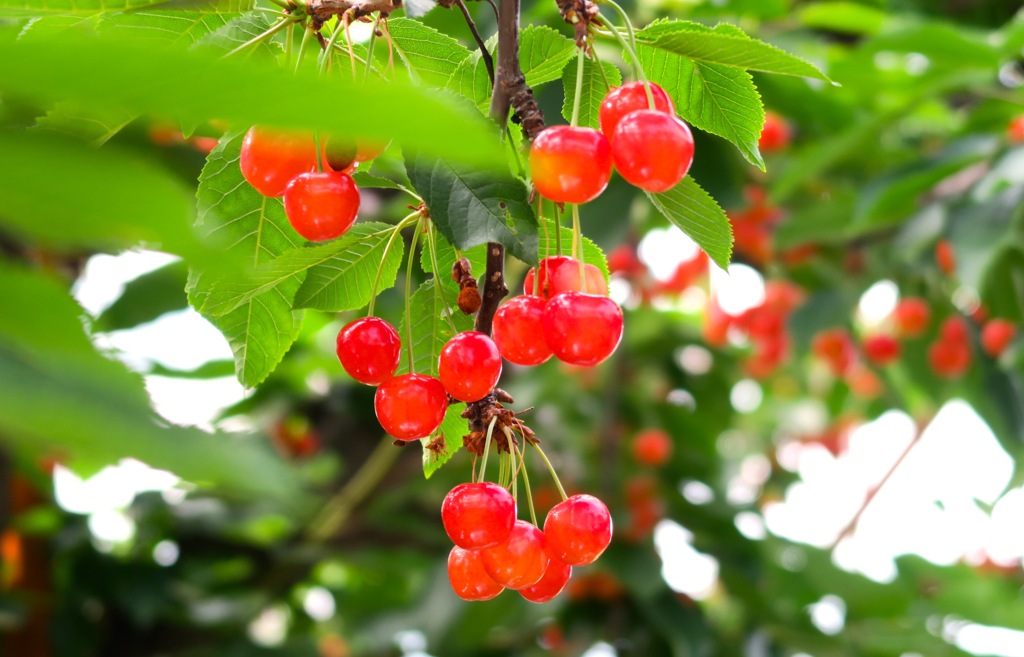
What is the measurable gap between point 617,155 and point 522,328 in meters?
0.18

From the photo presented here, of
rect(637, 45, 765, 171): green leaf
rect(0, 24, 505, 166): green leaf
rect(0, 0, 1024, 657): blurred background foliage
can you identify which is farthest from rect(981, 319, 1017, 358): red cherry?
rect(0, 24, 505, 166): green leaf

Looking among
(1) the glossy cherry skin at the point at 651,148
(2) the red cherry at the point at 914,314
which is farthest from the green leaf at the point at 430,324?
(2) the red cherry at the point at 914,314

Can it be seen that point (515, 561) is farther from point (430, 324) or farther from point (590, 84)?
point (590, 84)

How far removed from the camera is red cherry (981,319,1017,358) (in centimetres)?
270

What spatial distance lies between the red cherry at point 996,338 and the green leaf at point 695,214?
6.97 ft

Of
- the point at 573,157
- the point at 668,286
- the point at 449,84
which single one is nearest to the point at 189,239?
the point at 573,157

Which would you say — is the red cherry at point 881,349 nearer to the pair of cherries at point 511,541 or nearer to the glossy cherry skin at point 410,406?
the pair of cherries at point 511,541

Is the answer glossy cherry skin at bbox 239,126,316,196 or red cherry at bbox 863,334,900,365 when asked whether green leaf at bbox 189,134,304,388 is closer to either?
glossy cherry skin at bbox 239,126,316,196

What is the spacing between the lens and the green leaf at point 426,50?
0.91 m

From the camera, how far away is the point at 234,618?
3.05 metres

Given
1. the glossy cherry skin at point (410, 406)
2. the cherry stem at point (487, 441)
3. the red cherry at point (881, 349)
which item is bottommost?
the red cherry at point (881, 349)

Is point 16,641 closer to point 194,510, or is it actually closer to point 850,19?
point 194,510

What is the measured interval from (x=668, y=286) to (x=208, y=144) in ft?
8.85

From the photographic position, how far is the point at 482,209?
770 millimetres
